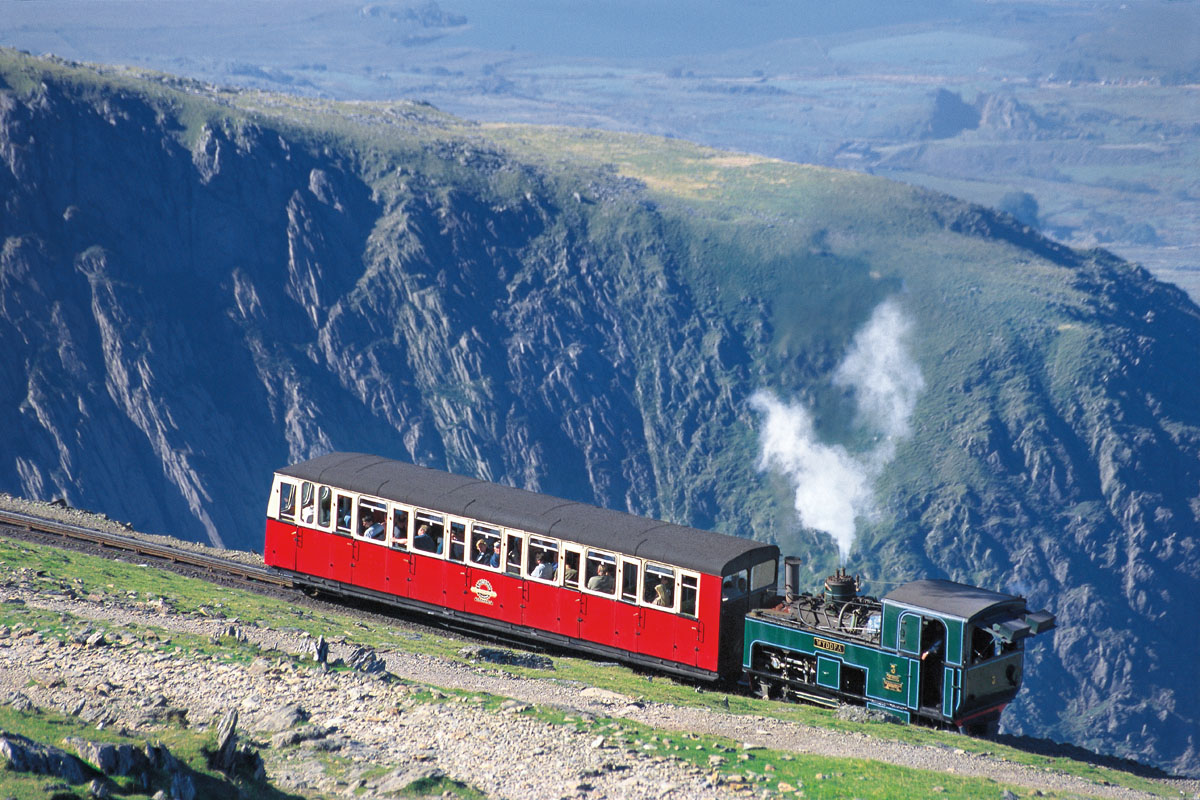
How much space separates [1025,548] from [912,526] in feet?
52.6

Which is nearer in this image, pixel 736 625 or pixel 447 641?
pixel 736 625

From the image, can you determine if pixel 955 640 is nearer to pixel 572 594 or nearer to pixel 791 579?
pixel 791 579

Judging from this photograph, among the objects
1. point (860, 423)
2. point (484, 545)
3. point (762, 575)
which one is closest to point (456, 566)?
point (484, 545)

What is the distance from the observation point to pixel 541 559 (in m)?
34.8

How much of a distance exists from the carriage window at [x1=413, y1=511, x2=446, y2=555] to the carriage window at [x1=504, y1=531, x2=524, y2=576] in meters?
2.20

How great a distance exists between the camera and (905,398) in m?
179

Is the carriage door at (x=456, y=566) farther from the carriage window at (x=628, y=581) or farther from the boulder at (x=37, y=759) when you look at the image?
the boulder at (x=37, y=759)

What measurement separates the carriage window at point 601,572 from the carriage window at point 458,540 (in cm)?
392

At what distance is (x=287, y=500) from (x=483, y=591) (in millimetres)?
7463

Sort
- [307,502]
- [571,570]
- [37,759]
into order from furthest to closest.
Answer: [307,502]
[571,570]
[37,759]

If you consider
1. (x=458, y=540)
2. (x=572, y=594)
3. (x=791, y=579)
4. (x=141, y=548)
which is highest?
(x=458, y=540)

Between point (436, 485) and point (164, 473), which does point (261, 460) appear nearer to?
point (164, 473)

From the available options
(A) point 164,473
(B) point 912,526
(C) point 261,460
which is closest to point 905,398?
(B) point 912,526

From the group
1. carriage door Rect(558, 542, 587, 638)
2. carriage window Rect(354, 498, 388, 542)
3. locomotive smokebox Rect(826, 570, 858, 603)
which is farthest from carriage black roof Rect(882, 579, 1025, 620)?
carriage window Rect(354, 498, 388, 542)
